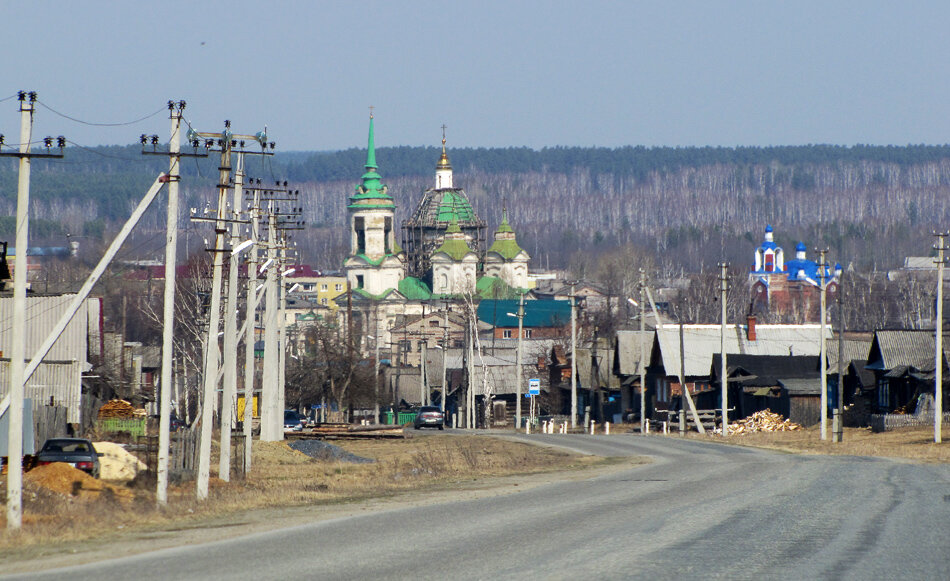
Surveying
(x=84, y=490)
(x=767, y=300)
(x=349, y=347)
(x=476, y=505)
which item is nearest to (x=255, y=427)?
(x=349, y=347)

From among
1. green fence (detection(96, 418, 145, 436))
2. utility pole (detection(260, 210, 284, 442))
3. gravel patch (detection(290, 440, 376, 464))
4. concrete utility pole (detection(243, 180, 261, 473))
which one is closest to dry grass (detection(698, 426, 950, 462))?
gravel patch (detection(290, 440, 376, 464))

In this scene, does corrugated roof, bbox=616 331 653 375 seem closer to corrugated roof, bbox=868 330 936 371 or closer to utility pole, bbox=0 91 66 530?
corrugated roof, bbox=868 330 936 371

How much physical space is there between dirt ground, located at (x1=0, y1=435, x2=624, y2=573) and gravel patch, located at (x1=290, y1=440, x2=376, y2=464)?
2.37 ft

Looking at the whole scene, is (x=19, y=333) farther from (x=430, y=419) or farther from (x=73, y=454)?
(x=430, y=419)

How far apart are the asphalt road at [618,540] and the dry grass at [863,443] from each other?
52.5 ft

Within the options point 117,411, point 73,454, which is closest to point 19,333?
point 73,454

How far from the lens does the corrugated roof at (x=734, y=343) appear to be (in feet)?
253

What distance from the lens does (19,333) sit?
2083 centimetres

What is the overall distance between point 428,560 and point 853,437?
42.2 m

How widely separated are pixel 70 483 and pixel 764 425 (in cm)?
4248

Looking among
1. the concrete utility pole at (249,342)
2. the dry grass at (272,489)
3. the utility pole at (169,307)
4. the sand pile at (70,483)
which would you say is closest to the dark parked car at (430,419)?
the dry grass at (272,489)

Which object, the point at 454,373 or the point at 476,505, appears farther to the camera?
the point at 454,373

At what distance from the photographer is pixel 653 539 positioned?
17.7 meters

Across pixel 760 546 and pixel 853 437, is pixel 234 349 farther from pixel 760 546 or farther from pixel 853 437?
pixel 853 437
